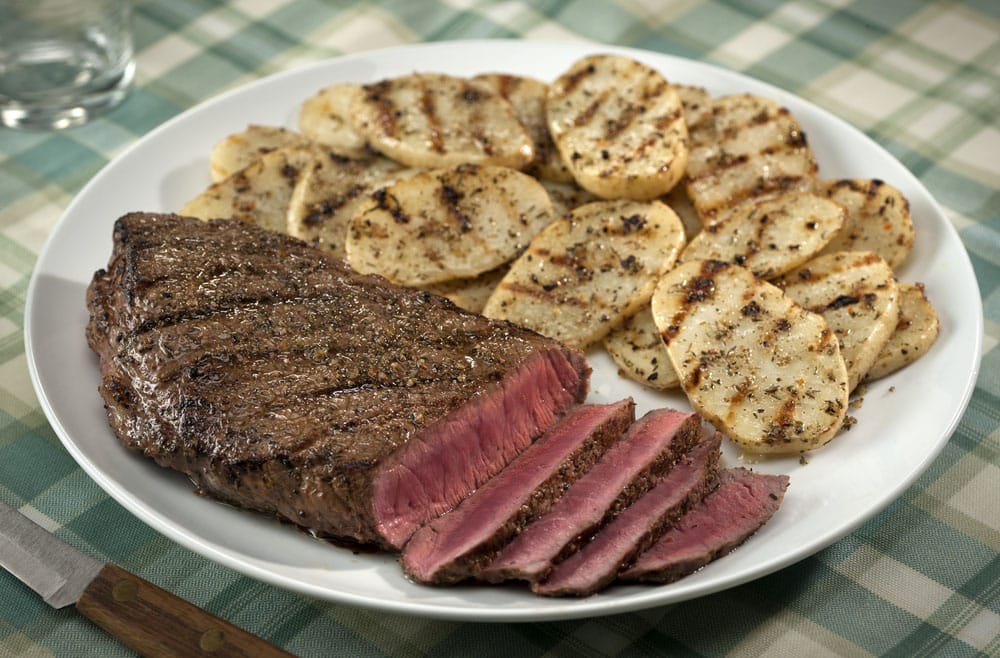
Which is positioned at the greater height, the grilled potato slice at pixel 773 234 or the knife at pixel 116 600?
the grilled potato slice at pixel 773 234

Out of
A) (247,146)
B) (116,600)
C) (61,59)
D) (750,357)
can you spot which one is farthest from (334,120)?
(116,600)

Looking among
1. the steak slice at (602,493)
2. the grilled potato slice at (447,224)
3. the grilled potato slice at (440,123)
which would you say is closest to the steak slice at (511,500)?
the steak slice at (602,493)

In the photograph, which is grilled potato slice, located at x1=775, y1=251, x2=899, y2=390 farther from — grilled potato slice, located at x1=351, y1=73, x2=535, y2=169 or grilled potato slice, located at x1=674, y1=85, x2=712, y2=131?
grilled potato slice, located at x1=351, y1=73, x2=535, y2=169

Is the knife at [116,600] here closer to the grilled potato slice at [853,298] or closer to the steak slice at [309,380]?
the steak slice at [309,380]

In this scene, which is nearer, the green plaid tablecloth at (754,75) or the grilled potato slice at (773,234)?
the green plaid tablecloth at (754,75)

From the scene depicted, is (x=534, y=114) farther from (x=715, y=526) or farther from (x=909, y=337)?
(x=715, y=526)

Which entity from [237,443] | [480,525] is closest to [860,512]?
[480,525]
